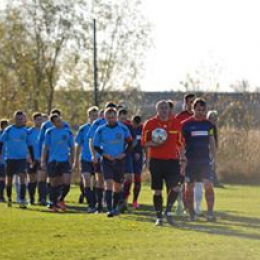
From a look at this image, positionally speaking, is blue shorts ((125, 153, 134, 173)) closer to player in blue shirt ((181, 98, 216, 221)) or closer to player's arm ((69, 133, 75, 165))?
player's arm ((69, 133, 75, 165))

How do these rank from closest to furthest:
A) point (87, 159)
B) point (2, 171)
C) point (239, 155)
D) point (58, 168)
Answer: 1. point (58, 168)
2. point (87, 159)
3. point (2, 171)
4. point (239, 155)

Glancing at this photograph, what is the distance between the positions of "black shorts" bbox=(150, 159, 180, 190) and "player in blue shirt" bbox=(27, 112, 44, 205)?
712cm

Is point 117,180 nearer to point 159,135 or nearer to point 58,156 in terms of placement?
point 58,156

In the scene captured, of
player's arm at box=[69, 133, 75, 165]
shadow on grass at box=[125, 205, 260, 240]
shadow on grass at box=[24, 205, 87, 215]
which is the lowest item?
shadow on grass at box=[24, 205, 87, 215]

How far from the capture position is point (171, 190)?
55.9ft

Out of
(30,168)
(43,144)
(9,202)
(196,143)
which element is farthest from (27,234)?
(30,168)

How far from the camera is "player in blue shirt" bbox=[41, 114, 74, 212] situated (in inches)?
822

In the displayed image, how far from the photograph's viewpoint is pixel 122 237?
49.3ft

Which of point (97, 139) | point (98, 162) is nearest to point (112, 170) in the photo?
point (97, 139)

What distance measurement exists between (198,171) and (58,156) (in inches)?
158

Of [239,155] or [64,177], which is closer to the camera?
[64,177]

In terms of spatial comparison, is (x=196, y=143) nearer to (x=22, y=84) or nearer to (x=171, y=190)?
(x=171, y=190)

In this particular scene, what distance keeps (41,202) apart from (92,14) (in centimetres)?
2628

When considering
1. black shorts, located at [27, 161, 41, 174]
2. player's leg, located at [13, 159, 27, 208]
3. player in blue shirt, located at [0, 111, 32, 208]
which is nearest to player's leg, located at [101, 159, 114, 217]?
player's leg, located at [13, 159, 27, 208]
